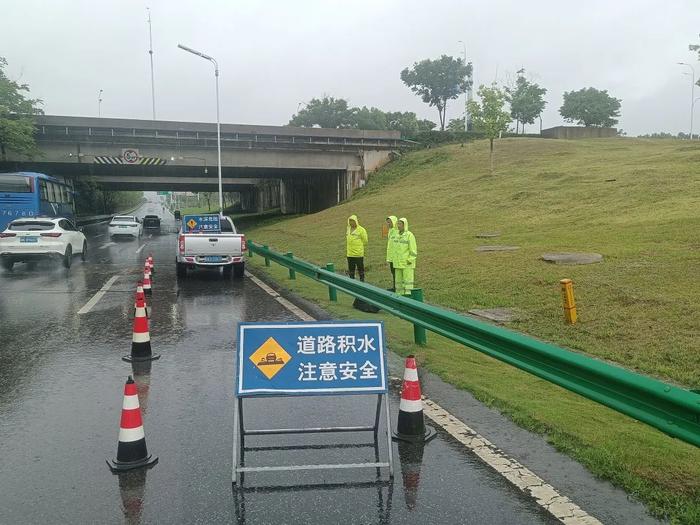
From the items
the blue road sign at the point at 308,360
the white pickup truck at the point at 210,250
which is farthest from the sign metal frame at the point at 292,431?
the white pickup truck at the point at 210,250

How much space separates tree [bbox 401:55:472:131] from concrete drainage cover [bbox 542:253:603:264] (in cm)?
7628

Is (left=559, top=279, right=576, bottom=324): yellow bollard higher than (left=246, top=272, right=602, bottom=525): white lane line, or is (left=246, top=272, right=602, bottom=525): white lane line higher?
(left=559, top=279, right=576, bottom=324): yellow bollard

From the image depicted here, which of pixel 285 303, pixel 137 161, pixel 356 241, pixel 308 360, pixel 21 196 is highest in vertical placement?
pixel 137 161

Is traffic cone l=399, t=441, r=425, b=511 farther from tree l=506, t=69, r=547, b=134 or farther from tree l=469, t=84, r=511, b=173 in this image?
tree l=506, t=69, r=547, b=134

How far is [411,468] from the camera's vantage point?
4.19 meters

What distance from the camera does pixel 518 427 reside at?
488 centimetres

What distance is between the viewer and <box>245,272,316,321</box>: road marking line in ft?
33.2

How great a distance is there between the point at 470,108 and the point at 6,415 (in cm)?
3557

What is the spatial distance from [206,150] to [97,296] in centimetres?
3220

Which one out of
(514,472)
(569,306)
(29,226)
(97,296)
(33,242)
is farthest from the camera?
(29,226)

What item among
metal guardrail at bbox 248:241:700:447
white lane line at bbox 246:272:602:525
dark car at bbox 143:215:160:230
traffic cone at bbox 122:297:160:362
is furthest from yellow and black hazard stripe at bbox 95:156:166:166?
white lane line at bbox 246:272:602:525

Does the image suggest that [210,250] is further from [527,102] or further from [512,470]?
[527,102]

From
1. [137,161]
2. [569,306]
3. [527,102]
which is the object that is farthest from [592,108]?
[569,306]

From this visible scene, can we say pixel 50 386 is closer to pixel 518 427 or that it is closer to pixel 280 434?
pixel 280 434
